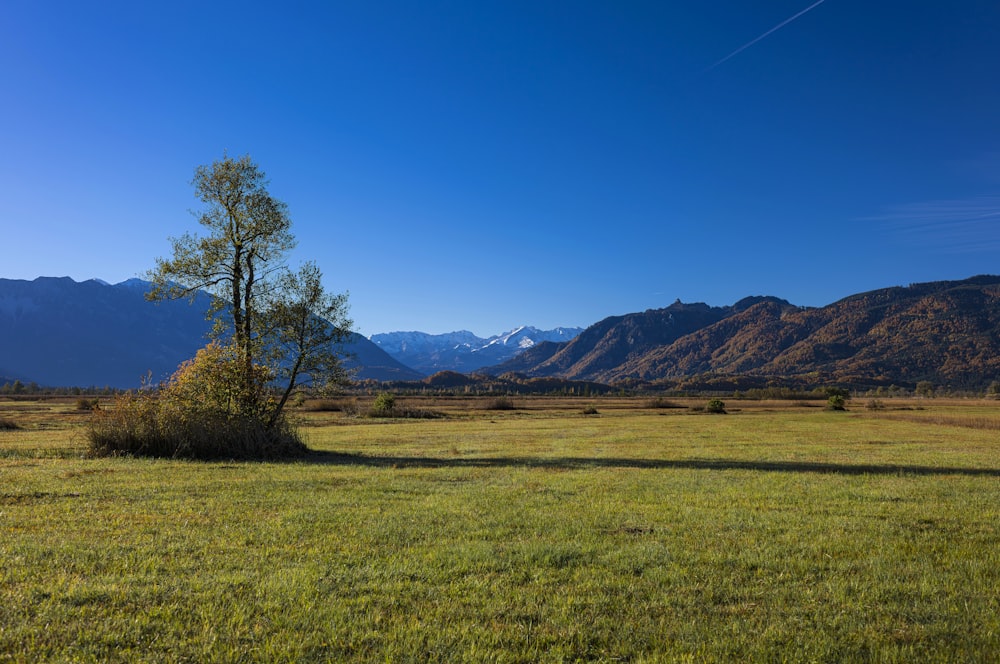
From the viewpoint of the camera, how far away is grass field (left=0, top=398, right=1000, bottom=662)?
17.1ft

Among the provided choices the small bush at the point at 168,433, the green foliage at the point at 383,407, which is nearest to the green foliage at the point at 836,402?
the green foliage at the point at 383,407

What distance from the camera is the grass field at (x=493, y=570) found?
17.1ft

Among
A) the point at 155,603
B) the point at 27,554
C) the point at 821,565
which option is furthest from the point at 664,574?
the point at 27,554

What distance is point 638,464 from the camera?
20469 mm

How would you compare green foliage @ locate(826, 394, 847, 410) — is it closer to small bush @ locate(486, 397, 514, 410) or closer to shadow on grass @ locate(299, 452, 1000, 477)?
small bush @ locate(486, 397, 514, 410)

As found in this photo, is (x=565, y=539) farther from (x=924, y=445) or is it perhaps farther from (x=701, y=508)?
(x=924, y=445)

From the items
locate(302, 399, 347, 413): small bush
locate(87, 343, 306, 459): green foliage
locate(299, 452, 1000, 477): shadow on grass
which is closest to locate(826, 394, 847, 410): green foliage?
locate(299, 452, 1000, 477): shadow on grass

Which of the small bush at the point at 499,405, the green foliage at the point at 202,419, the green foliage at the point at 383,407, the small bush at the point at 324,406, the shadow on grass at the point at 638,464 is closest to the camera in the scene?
the shadow on grass at the point at 638,464

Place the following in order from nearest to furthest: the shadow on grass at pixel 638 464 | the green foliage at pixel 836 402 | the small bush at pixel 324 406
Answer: the shadow on grass at pixel 638 464, the green foliage at pixel 836 402, the small bush at pixel 324 406

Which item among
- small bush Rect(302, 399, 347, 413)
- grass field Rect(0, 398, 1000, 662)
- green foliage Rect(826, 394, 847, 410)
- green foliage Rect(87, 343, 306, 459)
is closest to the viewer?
grass field Rect(0, 398, 1000, 662)

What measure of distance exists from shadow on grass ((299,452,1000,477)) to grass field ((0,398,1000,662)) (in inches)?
135

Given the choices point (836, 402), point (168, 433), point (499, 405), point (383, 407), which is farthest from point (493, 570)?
point (499, 405)

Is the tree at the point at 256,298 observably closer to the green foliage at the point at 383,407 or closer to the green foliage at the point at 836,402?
the green foliage at the point at 383,407

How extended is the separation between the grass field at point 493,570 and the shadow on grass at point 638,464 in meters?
3.43
